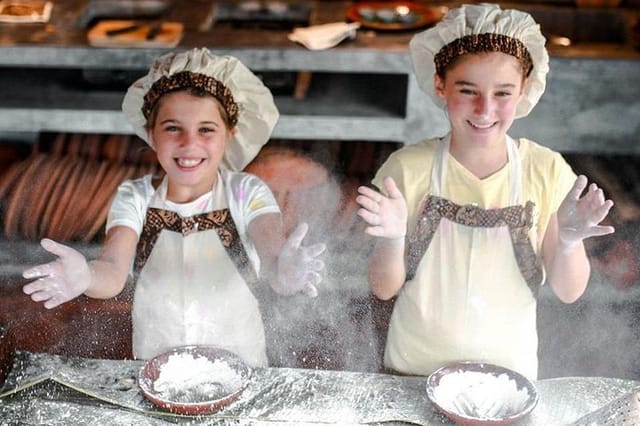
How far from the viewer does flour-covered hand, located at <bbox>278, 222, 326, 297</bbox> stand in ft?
8.43

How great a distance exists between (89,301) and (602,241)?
1.35 m

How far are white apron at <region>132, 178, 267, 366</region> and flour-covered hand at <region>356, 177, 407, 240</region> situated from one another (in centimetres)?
43

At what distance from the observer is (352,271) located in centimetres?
270

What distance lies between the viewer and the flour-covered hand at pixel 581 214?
95.0 inches

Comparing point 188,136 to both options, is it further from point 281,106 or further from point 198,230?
point 281,106

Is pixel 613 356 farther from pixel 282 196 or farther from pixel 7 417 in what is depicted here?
pixel 7 417

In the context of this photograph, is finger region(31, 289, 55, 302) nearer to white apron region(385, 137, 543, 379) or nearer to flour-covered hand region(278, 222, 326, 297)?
flour-covered hand region(278, 222, 326, 297)

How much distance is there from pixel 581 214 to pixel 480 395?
1.73 ft

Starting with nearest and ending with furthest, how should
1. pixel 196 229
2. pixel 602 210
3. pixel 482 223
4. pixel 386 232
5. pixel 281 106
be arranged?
pixel 602 210 < pixel 386 232 < pixel 482 223 < pixel 196 229 < pixel 281 106

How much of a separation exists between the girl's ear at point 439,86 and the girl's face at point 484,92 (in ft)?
0.09

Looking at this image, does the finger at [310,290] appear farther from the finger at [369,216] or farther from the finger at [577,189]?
the finger at [577,189]

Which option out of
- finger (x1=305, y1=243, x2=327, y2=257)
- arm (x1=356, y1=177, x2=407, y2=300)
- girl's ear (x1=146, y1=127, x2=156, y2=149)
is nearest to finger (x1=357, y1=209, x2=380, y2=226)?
arm (x1=356, y1=177, x2=407, y2=300)

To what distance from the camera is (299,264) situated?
2.58m

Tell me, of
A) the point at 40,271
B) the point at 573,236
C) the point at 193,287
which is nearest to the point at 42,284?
the point at 40,271
